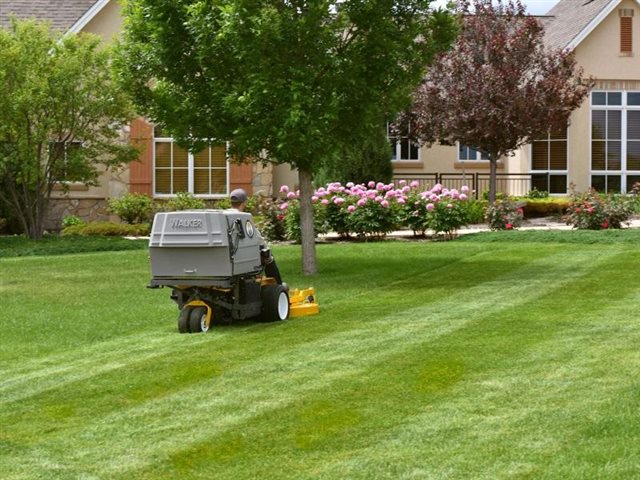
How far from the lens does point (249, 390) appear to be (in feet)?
27.2

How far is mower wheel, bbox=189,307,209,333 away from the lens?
11.2 metres

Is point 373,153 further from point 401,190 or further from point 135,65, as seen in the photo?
point 135,65

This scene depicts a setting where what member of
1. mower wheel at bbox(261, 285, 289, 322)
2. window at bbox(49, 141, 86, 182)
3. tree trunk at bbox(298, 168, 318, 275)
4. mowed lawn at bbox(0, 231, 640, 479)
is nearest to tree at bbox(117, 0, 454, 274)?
tree trunk at bbox(298, 168, 318, 275)

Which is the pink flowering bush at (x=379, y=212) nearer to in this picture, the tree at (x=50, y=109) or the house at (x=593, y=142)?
the tree at (x=50, y=109)

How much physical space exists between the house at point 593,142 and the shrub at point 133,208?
22.0 ft

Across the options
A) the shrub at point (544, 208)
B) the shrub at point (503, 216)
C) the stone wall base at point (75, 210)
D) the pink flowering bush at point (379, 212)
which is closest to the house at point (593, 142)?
the shrub at point (544, 208)

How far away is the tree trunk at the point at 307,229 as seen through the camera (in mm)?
16750

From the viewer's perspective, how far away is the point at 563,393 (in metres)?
7.81

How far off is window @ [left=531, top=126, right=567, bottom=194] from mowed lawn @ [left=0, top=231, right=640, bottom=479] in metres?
16.3

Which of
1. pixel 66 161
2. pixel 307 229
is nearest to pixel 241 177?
pixel 66 161

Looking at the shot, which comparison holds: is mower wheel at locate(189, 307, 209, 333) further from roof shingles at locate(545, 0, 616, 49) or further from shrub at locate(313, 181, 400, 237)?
roof shingles at locate(545, 0, 616, 49)

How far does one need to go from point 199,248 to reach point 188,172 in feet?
58.7

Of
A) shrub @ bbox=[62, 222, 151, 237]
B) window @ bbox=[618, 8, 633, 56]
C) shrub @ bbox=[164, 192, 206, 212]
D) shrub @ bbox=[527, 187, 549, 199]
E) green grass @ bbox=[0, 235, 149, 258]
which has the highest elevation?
window @ bbox=[618, 8, 633, 56]

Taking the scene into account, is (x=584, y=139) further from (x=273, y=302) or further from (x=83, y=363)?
(x=83, y=363)
